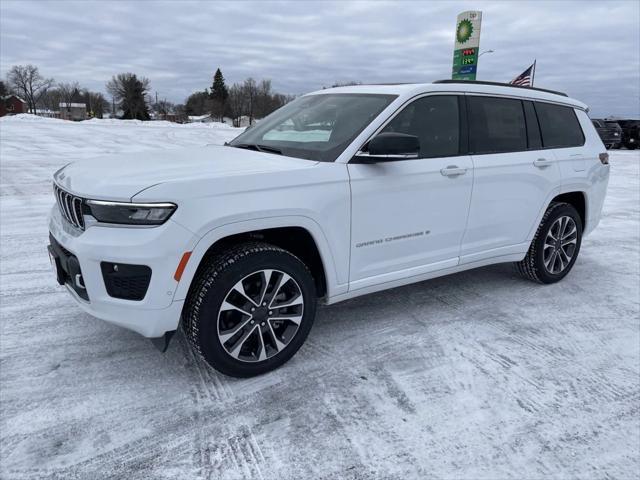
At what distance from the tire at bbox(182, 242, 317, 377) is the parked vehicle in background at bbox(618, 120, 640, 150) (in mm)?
27795

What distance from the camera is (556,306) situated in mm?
4234

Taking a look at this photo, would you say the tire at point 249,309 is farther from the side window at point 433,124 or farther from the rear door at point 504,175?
the rear door at point 504,175

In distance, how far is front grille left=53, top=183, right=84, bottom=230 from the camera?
268 centimetres

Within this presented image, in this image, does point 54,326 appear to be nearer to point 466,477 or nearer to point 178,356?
point 178,356

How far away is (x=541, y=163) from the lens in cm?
423

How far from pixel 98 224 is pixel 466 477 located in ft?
7.24

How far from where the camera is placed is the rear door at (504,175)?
3.83 meters

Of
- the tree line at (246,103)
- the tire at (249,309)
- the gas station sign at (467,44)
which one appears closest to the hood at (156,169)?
the tire at (249,309)

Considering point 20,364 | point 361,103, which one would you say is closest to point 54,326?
point 20,364

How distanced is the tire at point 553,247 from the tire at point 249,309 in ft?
8.31

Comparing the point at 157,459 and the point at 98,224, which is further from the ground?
the point at 98,224

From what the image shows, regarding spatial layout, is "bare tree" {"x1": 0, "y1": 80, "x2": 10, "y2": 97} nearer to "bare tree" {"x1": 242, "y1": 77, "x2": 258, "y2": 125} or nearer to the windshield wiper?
"bare tree" {"x1": 242, "y1": 77, "x2": 258, "y2": 125}

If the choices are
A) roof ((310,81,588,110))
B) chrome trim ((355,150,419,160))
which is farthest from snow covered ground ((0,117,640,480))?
roof ((310,81,588,110))

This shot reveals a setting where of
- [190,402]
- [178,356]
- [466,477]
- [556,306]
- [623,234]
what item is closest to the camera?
[466,477]
